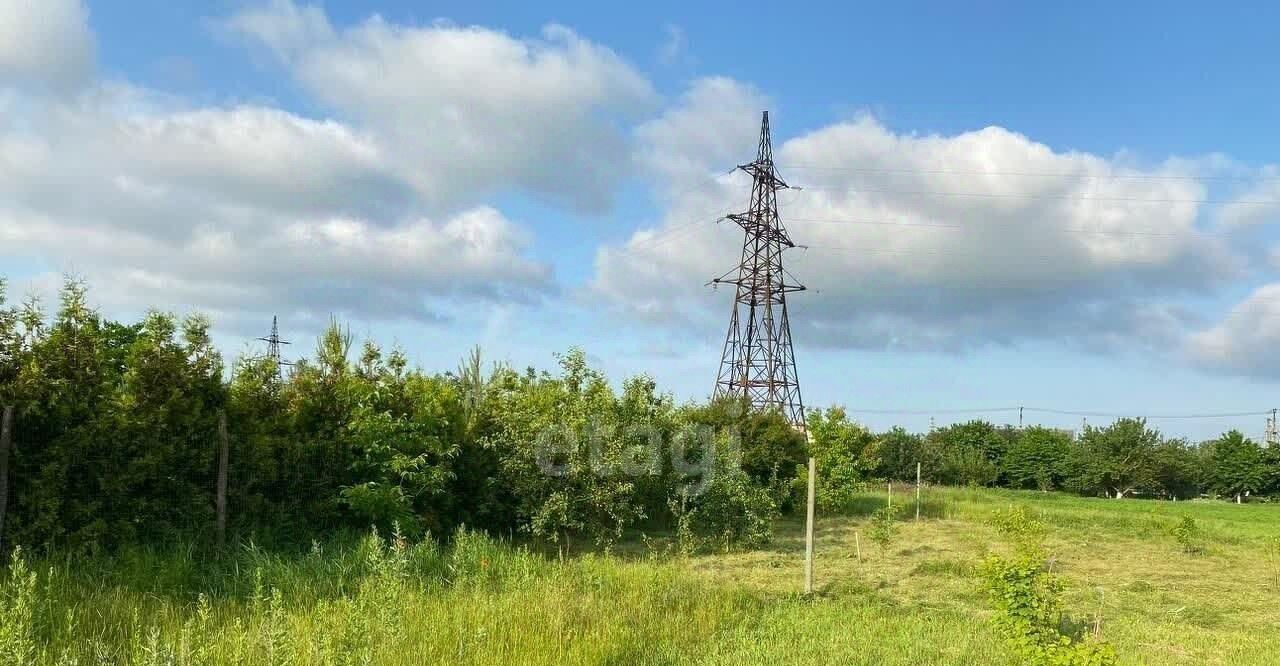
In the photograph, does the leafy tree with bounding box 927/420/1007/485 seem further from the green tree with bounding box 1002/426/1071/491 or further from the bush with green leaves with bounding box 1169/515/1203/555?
the bush with green leaves with bounding box 1169/515/1203/555

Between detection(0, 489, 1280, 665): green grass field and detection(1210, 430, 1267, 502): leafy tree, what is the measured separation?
29.5 m

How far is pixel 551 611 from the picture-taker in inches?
233

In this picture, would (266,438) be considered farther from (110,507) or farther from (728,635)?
(728,635)

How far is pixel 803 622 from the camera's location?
6855 mm

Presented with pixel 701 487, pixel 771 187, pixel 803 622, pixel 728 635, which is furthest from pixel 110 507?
pixel 771 187

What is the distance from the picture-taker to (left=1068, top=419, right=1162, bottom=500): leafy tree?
33.9m

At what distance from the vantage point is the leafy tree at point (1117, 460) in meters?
33.9

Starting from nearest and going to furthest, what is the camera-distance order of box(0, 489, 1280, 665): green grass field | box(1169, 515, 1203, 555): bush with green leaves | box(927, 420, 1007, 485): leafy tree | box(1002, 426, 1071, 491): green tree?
box(0, 489, 1280, 665): green grass field < box(1169, 515, 1203, 555): bush with green leaves < box(927, 420, 1007, 485): leafy tree < box(1002, 426, 1071, 491): green tree

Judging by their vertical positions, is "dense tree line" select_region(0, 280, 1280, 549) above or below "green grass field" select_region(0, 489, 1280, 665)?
above

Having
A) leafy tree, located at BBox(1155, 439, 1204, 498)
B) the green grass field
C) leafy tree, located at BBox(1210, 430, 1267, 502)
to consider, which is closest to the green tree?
leafy tree, located at BBox(1155, 439, 1204, 498)

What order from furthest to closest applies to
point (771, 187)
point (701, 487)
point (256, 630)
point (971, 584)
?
point (771, 187), point (701, 487), point (971, 584), point (256, 630)

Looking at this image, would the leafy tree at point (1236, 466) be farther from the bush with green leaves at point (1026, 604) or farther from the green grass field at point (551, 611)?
the bush with green leaves at point (1026, 604)

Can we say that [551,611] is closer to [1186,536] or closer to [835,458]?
[835,458]

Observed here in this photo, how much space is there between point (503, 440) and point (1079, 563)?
30.9 ft
